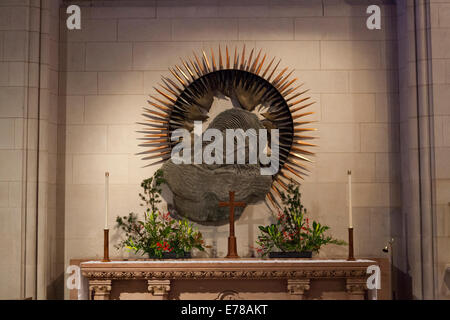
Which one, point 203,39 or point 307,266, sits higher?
Answer: point 203,39

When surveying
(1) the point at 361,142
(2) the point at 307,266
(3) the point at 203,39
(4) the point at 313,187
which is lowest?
(2) the point at 307,266

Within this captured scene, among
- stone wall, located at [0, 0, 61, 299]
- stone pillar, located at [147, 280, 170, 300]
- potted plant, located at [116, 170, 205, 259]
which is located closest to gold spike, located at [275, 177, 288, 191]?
potted plant, located at [116, 170, 205, 259]

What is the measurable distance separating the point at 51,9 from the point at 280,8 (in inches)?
84.1

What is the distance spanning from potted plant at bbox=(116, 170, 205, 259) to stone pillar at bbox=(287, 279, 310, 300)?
0.83 meters

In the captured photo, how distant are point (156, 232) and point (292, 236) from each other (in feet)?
3.86

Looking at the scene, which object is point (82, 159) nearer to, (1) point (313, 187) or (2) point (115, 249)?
(2) point (115, 249)

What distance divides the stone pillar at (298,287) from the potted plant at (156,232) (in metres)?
0.83

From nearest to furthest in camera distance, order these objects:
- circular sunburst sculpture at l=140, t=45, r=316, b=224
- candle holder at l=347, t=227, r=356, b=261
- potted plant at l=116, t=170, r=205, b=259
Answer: candle holder at l=347, t=227, r=356, b=261 → potted plant at l=116, t=170, r=205, b=259 → circular sunburst sculpture at l=140, t=45, r=316, b=224

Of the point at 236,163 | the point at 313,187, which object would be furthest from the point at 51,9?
the point at 313,187

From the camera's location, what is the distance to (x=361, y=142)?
6.36 meters

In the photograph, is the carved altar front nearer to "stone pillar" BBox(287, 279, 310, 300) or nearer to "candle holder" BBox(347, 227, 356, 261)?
"stone pillar" BBox(287, 279, 310, 300)

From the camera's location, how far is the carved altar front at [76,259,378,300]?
5531mm

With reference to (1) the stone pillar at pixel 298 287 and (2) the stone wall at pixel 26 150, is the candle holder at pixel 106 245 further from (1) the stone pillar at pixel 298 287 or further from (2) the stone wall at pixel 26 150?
(1) the stone pillar at pixel 298 287

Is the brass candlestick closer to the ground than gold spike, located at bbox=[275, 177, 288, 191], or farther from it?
closer to the ground
